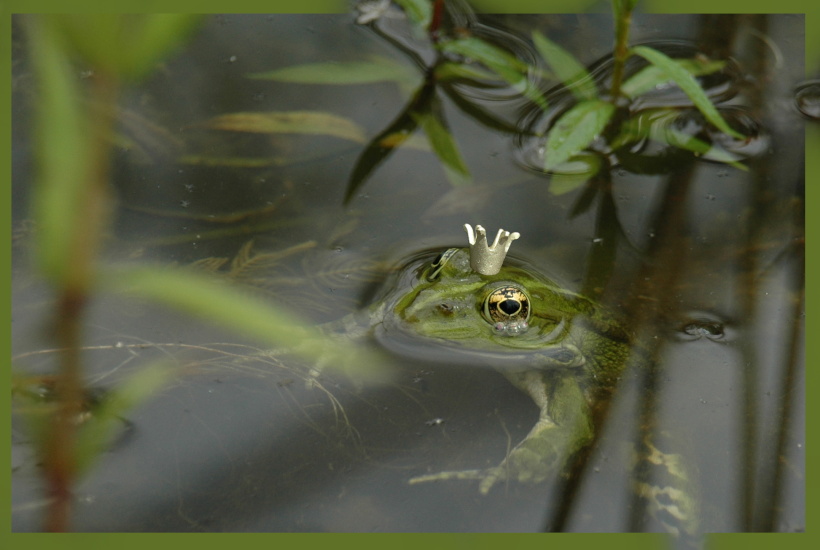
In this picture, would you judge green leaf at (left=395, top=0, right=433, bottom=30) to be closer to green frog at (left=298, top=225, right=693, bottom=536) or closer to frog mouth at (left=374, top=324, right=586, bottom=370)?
green frog at (left=298, top=225, right=693, bottom=536)

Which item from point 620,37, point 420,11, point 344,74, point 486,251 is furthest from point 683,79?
point 344,74

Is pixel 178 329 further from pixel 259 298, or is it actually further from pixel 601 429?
pixel 601 429

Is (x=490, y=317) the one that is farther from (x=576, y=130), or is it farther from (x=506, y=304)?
(x=576, y=130)

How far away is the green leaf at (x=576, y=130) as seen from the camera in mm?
3938

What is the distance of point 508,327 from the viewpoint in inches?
146

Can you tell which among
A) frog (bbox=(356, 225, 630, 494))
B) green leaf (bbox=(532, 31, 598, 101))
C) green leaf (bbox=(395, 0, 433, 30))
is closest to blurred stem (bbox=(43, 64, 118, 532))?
frog (bbox=(356, 225, 630, 494))

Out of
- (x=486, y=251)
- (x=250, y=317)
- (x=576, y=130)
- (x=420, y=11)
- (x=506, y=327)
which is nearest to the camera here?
(x=250, y=317)

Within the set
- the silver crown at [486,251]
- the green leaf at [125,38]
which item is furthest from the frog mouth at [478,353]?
the green leaf at [125,38]

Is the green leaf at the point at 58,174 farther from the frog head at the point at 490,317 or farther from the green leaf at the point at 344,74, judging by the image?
the frog head at the point at 490,317

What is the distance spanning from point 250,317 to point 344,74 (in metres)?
1.80

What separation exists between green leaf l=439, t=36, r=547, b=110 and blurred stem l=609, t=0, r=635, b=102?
0.40 meters

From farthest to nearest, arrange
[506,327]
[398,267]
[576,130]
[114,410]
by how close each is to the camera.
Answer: [576,130], [398,267], [506,327], [114,410]

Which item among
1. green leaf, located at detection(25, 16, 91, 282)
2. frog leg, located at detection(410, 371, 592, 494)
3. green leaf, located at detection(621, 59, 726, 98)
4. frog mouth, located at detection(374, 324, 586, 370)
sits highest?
green leaf, located at detection(621, 59, 726, 98)

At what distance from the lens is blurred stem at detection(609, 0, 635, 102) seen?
13.0 ft
